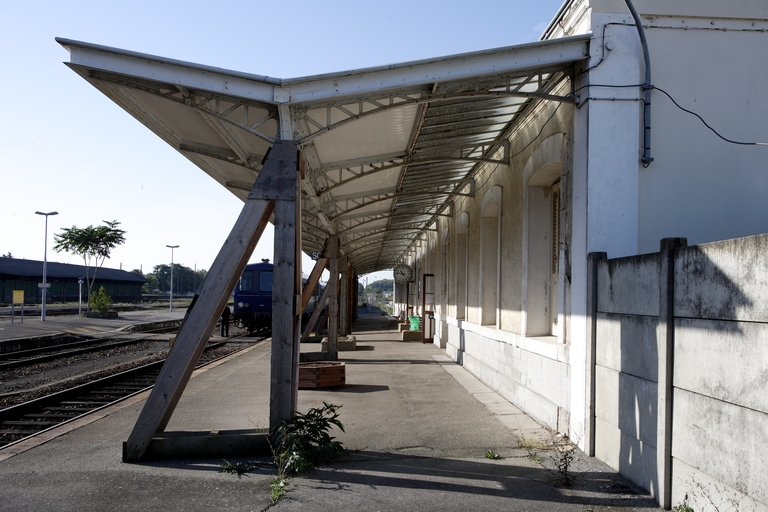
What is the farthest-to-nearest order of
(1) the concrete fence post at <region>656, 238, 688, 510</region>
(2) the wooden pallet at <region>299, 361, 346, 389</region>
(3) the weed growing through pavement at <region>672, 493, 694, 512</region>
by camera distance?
(2) the wooden pallet at <region>299, 361, 346, 389</region>
(1) the concrete fence post at <region>656, 238, 688, 510</region>
(3) the weed growing through pavement at <region>672, 493, 694, 512</region>

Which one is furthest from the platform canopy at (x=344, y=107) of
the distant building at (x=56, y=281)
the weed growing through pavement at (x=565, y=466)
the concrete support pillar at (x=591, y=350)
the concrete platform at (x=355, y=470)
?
the distant building at (x=56, y=281)

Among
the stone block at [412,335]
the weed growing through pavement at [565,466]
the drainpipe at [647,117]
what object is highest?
the drainpipe at [647,117]

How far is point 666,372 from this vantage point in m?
4.38

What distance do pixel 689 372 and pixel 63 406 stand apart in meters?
8.53

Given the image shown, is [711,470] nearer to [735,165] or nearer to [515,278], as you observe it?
[735,165]

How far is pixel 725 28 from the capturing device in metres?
6.40

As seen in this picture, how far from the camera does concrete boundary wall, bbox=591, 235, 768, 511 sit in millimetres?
3496

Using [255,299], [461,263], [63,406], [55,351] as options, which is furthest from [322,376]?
[255,299]

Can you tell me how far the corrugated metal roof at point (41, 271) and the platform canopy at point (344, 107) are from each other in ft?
151

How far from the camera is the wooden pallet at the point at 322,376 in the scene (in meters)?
9.70

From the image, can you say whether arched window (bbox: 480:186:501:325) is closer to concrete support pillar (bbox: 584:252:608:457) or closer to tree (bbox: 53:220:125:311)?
concrete support pillar (bbox: 584:252:608:457)

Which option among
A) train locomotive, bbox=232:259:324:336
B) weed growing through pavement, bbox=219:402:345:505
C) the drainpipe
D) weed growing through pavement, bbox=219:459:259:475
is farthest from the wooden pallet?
train locomotive, bbox=232:259:324:336

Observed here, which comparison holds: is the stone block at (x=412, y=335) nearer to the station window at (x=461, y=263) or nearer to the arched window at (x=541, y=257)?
the station window at (x=461, y=263)

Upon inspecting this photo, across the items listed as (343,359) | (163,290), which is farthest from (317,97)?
(163,290)
